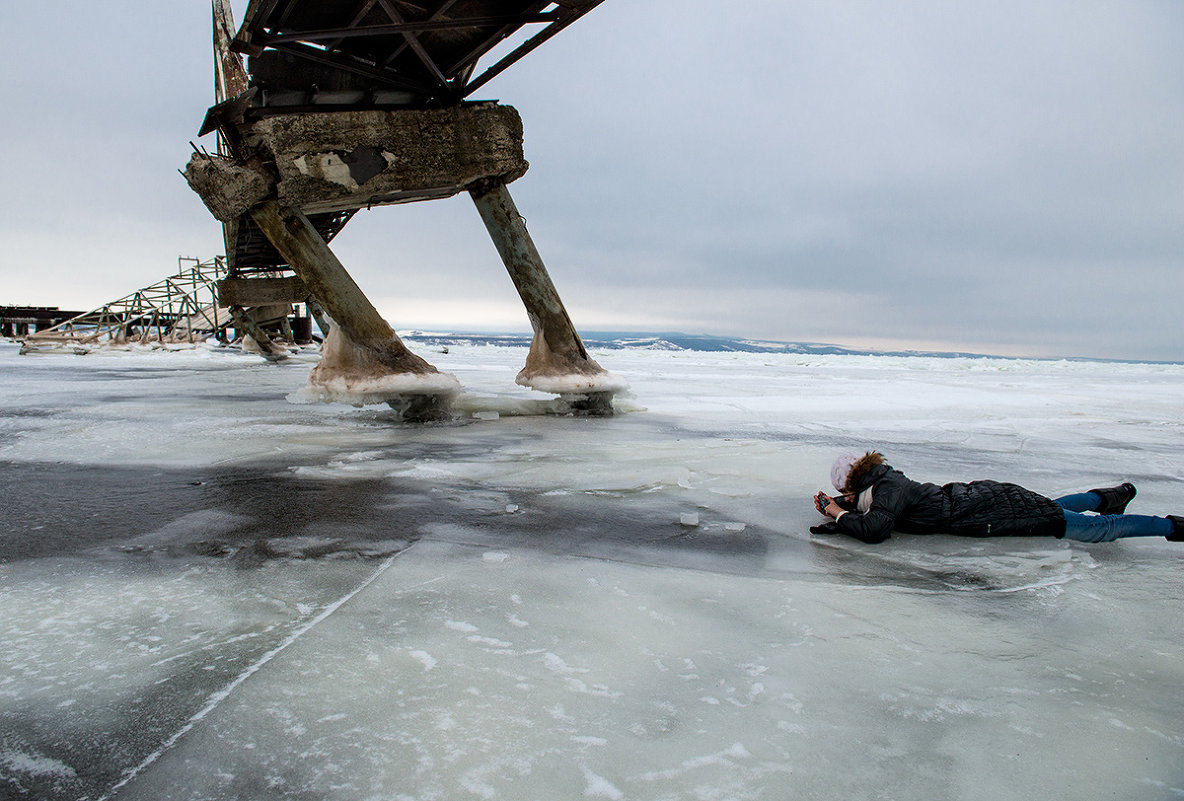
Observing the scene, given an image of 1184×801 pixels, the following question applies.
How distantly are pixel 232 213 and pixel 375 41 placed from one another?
255 centimetres

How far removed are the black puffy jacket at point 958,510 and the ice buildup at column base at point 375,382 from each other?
14.9ft

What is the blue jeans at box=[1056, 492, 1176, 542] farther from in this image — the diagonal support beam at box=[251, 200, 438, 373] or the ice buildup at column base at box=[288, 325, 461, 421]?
the diagonal support beam at box=[251, 200, 438, 373]

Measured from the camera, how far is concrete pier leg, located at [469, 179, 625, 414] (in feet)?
24.7

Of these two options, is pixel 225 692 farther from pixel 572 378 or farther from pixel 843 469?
pixel 572 378

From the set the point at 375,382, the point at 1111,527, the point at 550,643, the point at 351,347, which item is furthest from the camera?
the point at 351,347

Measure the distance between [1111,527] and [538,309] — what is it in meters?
5.78

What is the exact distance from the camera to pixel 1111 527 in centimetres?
298

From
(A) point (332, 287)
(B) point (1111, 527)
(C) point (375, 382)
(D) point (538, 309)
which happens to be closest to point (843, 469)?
(B) point (1111, 527)

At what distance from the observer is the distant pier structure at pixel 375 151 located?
6.51m

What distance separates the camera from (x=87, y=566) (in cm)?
239

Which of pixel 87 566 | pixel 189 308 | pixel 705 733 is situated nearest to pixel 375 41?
pixel 87 566

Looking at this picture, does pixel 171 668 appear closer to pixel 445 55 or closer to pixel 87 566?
pixel 87 566

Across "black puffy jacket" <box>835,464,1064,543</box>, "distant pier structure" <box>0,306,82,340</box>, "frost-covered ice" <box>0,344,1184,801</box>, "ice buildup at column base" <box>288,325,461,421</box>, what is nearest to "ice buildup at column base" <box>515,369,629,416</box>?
"ice buildup at column base" <box>288,325,461,421</box>

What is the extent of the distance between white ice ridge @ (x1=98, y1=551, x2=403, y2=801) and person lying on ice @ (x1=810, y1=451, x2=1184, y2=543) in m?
2.03
